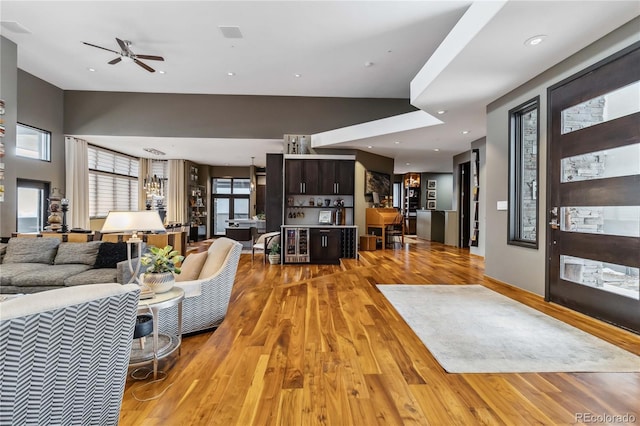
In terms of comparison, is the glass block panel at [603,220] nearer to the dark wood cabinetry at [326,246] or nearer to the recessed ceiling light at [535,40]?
the recessed ceiling light at [535,40]

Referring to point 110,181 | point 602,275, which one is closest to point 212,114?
point 110,181

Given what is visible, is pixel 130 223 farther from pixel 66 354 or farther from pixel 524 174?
pixel 524 174

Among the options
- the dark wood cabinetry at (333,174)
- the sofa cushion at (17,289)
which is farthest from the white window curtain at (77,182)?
the dark wood cabinetry at (333,174)

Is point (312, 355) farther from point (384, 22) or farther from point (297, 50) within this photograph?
point (297, 50)

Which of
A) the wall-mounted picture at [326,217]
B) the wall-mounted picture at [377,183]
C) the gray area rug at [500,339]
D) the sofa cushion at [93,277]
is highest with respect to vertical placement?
the wall-mounted picture at [377,183]

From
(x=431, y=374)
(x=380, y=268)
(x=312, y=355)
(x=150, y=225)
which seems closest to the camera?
(x=431, y=374)

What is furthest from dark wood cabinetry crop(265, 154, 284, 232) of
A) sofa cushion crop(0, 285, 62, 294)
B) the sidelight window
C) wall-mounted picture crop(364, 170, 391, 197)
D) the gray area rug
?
the sidelight window

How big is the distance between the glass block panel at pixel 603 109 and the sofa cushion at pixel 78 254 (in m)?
6.01

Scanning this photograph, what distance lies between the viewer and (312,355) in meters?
2.23

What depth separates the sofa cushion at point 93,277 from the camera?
3.72 meters

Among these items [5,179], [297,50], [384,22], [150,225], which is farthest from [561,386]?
[5,179]

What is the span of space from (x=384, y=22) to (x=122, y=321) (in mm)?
5165

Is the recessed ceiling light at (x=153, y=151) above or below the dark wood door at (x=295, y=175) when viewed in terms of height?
above

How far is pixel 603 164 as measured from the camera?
2.77 metres
